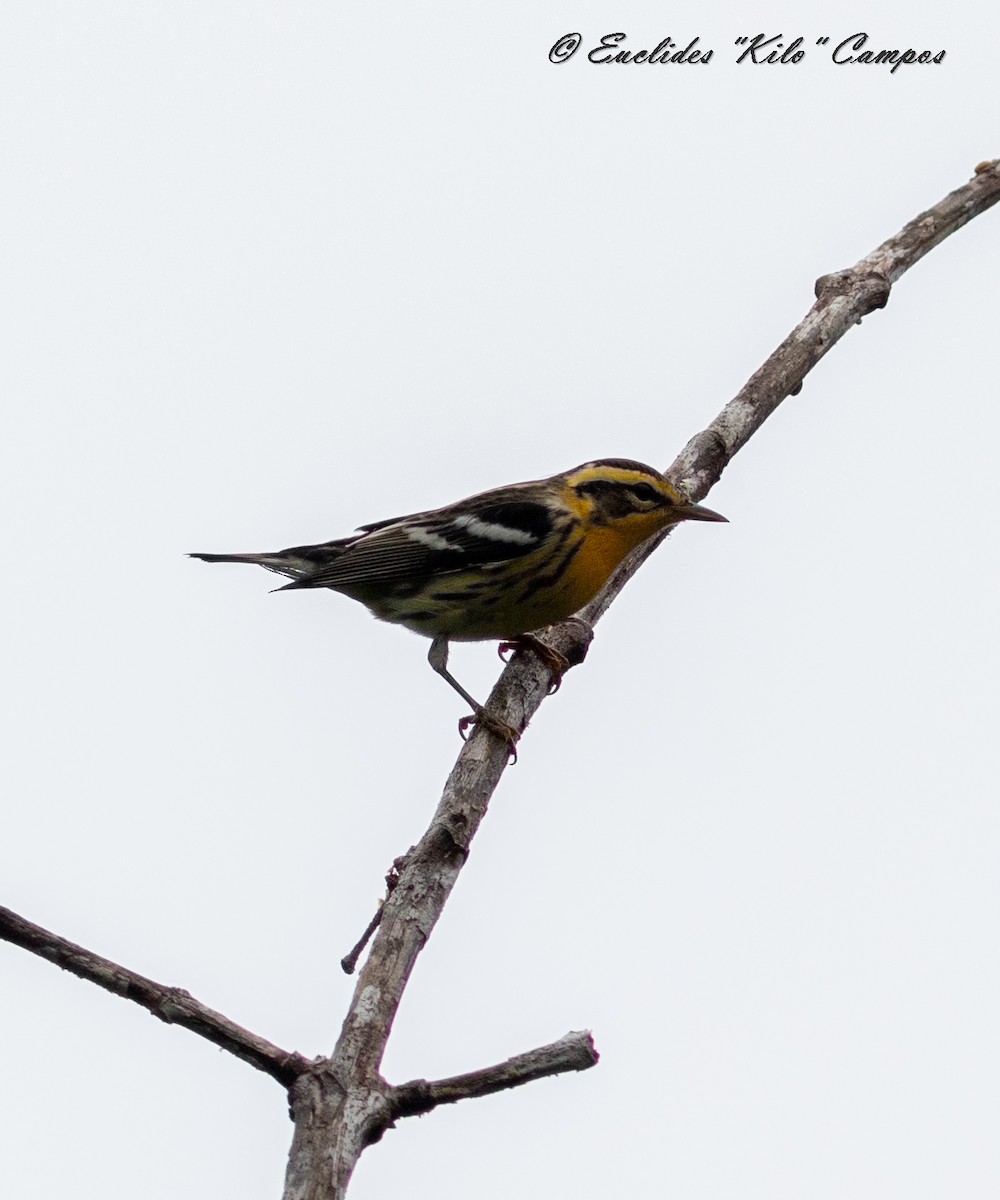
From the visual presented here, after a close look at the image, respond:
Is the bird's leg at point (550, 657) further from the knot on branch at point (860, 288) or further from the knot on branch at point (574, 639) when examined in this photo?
the knot on branch at point (860, 288)

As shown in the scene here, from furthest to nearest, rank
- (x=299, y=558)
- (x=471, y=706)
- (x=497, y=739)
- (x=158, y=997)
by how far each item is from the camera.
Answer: (x=299, y=558), (x=471, y=706), (x=497, y=739), (x=158, y=997)

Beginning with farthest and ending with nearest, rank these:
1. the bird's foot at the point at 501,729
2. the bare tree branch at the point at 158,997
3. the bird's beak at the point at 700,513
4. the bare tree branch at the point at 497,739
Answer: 1. the bird's beak at the point at 700,513
2. the bird's foot at the point at 501,729
3. the bare tree branch at the point at 497,739
4. the bare tree branch at the point at 158,997

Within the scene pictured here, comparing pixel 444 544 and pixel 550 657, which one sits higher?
pixel 444 544

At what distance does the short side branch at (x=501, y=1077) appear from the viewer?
12.3 ft

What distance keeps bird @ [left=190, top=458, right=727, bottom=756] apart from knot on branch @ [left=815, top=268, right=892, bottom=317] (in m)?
1.51

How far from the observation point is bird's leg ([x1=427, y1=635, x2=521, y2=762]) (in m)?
6.26

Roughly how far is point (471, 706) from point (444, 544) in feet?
3.72

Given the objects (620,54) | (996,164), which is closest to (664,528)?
(996,164)

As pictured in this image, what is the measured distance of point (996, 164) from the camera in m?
8.27

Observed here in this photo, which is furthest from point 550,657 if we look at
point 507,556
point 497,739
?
point 497,739

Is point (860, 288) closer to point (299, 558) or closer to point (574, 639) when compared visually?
point (574, 639)

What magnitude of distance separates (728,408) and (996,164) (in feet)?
7.46

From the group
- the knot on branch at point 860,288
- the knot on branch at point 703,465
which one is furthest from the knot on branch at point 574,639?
the knot on branch at point 860,288

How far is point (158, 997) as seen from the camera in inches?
149
